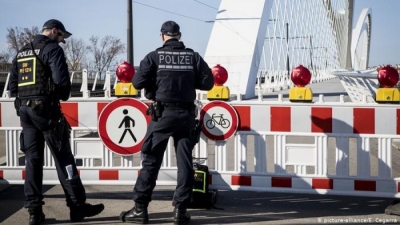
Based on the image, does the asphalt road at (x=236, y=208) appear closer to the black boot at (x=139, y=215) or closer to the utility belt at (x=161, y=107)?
the black boot at (x=139, y=215)

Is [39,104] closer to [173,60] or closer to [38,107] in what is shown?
[38,107]

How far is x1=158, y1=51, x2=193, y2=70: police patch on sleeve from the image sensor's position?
4.86 m

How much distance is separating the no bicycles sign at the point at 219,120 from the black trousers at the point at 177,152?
81 cm

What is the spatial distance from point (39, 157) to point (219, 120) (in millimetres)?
1750

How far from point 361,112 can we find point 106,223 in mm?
2529

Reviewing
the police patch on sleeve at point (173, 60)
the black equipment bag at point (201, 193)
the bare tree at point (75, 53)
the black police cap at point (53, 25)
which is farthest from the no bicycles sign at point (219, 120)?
the bare tree at point (75, 53)

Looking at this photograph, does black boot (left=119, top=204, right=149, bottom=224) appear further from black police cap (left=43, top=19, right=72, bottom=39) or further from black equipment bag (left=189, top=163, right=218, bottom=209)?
black police cap (left=43, top=19, right=72, bottom=39)

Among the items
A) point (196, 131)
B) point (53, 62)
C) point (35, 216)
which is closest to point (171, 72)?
point (196, 131)

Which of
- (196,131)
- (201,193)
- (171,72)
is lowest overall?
(201,193)

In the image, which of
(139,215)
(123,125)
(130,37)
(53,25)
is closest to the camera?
(139,215)

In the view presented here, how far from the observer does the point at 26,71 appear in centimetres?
492

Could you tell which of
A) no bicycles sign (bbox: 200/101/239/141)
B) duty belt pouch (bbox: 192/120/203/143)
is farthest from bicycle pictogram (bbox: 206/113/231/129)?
→ duty belt pouch (bbox: 192/120/203/143)

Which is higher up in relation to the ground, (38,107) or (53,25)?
(53,25)

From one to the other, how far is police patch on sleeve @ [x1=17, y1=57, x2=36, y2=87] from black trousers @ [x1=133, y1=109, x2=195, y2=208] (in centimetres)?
107
